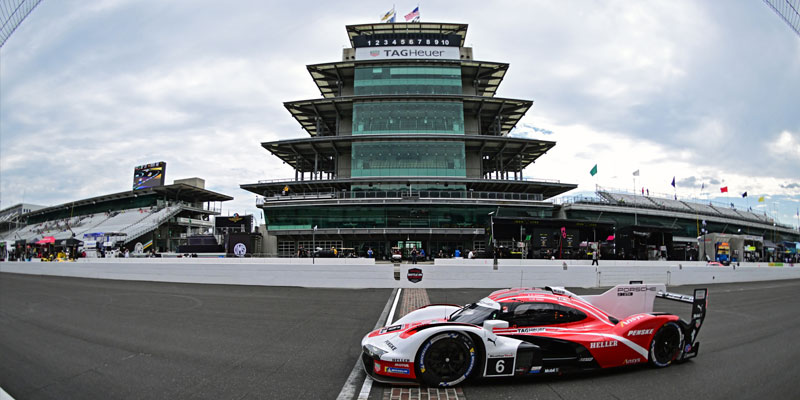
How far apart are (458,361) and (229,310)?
8388 mm

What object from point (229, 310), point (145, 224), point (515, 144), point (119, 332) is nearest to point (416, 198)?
point (515, 144)

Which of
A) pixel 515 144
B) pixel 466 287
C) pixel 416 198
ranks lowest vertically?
pixel 466 287

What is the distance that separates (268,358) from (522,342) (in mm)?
3887

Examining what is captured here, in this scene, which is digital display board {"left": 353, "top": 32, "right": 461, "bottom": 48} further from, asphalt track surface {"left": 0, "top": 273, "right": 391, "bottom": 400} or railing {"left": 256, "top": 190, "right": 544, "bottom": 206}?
asphalt track surface {"left": 0, "top": 273, "right": 391, "bottom": 400}

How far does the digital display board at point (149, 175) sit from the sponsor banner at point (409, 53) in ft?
164

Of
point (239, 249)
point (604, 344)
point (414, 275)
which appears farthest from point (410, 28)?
point (604, 344)

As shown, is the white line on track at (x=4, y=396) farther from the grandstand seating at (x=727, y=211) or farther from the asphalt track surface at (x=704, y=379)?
the grandstand seating at (x=727, y=211)

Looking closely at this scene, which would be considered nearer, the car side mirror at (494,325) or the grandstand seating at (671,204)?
the car side mirror at (494,325)

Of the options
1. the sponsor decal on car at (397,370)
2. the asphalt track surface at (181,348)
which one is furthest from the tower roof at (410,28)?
the sponsor decal on car at (397,370)

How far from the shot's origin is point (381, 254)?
45094 millimetres

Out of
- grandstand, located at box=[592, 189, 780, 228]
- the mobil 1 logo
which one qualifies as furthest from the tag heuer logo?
grandstand, located at box=[592, 189, 780, 228]

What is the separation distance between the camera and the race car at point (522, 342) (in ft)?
15.9

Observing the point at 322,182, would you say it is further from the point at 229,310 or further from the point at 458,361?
the point at 458,361

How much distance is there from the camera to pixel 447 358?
491 cm
